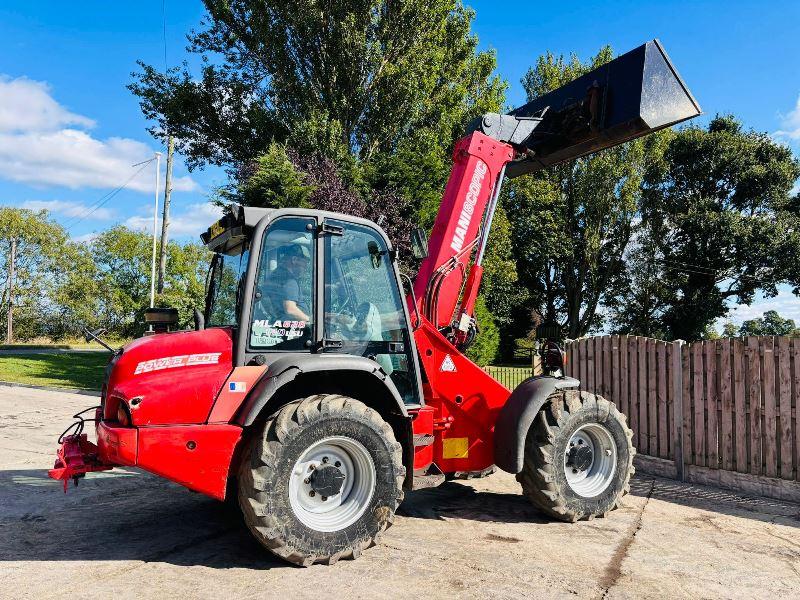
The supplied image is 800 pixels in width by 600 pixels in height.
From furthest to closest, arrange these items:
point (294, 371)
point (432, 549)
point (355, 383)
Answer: point (355, 383)
point (432, 549)
point (294, 371)

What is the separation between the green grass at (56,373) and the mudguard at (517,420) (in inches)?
564

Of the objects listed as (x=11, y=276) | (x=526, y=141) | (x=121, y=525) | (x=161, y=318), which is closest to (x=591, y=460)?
(x=526, y=141)

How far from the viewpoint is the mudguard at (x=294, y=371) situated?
13.4 feet

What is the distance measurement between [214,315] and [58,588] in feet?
7.71

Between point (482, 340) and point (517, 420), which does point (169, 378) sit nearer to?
point (517, 420)

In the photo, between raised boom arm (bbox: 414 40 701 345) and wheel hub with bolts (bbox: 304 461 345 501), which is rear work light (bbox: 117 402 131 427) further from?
raised boom arm (bbox: 414 40 701 345)

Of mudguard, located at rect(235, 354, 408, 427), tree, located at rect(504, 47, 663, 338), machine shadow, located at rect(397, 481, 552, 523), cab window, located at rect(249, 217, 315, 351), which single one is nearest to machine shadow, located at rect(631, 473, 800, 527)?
machine shadow, located at rect(397, 481, 552, 523)

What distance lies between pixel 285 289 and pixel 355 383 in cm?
94

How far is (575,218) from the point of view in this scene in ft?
106

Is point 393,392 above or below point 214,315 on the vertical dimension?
below

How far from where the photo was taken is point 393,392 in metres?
4.61

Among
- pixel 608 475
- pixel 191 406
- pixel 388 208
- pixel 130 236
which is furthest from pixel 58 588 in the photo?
pixel 130 236

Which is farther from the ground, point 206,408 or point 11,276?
point 11,276

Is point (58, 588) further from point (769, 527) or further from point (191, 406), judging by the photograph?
point (769, 527)
